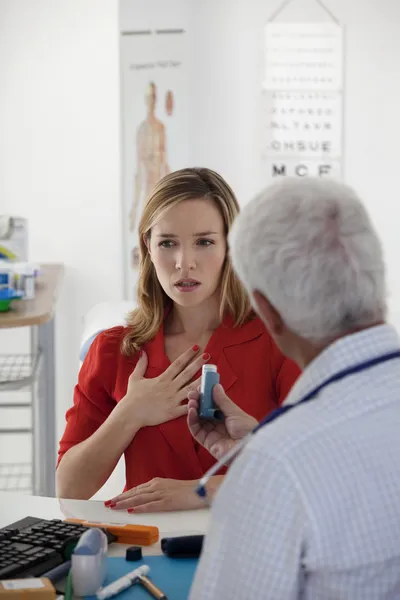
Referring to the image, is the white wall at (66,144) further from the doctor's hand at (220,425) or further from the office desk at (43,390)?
the doctor's hand at (220,425)

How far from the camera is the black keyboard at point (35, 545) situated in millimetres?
1255

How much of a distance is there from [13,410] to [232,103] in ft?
6.52

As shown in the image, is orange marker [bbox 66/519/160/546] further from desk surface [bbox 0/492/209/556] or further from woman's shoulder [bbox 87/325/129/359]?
woman's shoulder [bbox 87/325/129/359]

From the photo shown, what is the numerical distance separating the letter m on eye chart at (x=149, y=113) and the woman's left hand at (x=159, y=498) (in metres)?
3.00

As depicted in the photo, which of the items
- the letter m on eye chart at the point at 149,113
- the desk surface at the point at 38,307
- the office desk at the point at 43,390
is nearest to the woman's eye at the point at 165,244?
the desk surface at the point at 38,307

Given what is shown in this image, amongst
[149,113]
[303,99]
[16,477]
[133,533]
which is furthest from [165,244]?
[303,99]


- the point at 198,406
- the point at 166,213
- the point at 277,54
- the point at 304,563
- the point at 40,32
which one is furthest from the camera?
the point at 277,54

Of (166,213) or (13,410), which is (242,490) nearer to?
(166,213)

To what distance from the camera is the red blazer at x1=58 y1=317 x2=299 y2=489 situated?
1.84m

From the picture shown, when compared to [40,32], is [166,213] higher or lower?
lower

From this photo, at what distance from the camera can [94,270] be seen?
4.10 meters

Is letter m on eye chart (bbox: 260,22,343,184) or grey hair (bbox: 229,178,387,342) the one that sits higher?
letter m on eye chart (bbox: 260,22,343,184)

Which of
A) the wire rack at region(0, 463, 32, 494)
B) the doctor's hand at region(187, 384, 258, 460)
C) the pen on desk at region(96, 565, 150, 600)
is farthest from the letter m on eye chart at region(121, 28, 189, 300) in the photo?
the pen on desk at region(96, 565, 150, 600)

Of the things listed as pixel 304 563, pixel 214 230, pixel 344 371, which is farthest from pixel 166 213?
pixel 304 563
